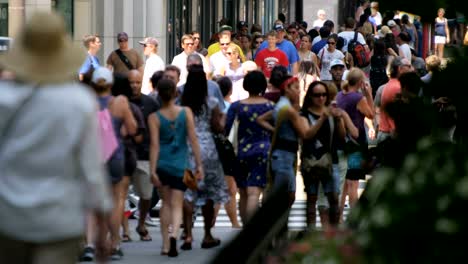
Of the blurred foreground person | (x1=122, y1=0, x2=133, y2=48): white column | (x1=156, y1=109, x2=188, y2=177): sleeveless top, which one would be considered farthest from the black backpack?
the blurred foreground person

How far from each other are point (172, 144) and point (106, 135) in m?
1.19

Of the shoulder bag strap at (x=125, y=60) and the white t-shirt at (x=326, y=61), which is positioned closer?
the shoulder bag strap at (x=125, y=60)

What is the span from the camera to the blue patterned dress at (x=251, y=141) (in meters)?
15.3

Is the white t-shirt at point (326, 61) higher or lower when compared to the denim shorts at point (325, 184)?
lower

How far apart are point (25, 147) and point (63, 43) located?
612mm

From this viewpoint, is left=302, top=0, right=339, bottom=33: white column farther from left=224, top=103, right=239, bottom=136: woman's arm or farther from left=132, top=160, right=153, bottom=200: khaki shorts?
left=224, top=103, right=239, bottom=136: woman's arm

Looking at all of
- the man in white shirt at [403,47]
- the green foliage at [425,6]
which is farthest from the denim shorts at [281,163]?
the man in white shirt at [403,47]

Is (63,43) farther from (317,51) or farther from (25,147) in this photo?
(317,51)

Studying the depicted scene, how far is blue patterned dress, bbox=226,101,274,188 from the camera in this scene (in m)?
15.3

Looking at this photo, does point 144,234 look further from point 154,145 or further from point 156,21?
point 156,21

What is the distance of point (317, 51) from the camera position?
31016 millimetres

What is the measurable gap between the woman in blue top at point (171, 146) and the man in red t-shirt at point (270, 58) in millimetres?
11558

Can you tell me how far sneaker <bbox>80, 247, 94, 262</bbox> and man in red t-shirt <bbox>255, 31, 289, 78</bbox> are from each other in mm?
11873

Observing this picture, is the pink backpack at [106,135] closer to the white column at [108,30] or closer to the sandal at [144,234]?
the sandal at [144,234]
